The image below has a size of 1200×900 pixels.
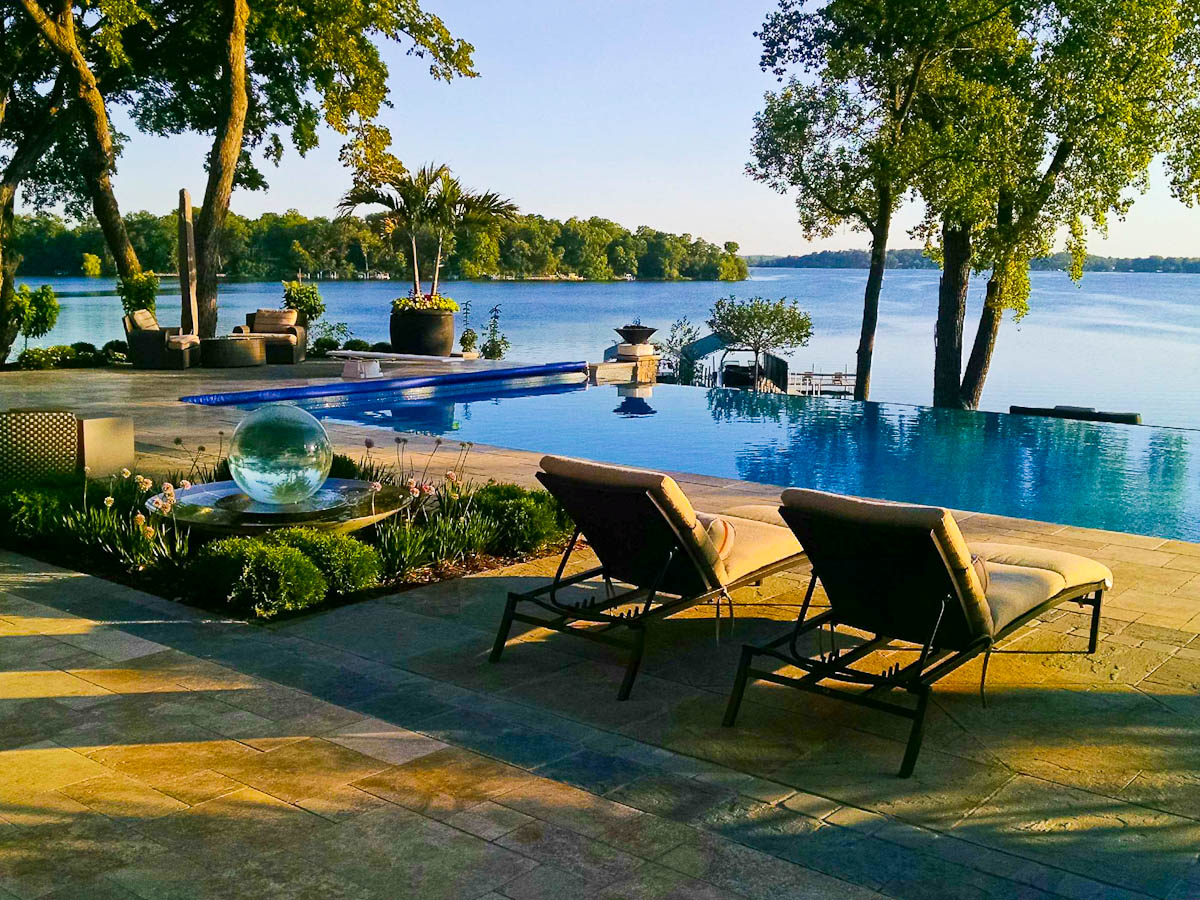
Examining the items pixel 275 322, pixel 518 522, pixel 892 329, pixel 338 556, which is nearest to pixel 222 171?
pixel 275 322

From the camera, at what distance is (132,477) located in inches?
309

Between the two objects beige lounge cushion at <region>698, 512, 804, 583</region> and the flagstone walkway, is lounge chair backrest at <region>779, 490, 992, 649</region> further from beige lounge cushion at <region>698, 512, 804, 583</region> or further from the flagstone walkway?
beige lounge cushion at <region>698, 512, 804, 583</region>

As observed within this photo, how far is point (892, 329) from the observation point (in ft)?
194

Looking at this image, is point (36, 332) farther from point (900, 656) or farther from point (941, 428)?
point (900, 656)

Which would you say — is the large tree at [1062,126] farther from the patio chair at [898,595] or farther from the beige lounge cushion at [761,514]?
the patio chair at [898,595]

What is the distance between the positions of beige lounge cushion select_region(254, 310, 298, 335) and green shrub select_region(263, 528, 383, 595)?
1414 centimetres

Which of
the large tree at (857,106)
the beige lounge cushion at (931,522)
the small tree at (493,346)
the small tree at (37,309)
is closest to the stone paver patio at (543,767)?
the beige lounge cushion at (931,522)

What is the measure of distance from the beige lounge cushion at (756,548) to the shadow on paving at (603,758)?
35 cm

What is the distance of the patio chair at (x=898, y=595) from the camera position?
12.1 ft

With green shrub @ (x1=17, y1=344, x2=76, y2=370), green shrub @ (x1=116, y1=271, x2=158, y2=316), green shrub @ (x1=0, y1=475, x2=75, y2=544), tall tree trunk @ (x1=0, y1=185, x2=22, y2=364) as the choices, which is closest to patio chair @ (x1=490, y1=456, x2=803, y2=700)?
green shrub @ (x1=0, y1=475, x2=75, y2=544)

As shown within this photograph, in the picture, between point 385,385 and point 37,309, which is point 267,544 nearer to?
point 385,385

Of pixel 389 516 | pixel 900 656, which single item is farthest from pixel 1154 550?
pixel 389 516

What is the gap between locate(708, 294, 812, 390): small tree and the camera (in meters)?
28.0

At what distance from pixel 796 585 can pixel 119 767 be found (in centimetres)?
345
